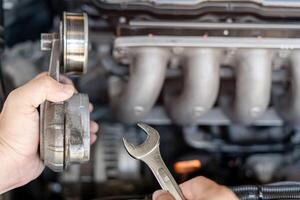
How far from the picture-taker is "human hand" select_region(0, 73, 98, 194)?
0.79 meters

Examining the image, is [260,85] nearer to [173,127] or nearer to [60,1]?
[173,127]

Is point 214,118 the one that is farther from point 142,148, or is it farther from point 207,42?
point 142,148

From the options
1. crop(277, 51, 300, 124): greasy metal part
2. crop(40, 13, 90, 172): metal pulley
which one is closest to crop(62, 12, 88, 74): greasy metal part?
crop(40, 13, 90, 172): metal pulley

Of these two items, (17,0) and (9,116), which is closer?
(9,116)

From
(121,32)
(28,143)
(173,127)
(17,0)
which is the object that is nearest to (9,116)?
(28,143)

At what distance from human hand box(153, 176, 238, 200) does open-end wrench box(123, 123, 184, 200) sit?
1cm

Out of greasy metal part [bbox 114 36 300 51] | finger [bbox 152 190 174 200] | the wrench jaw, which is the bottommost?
finger [bbox 152 190 174 200]

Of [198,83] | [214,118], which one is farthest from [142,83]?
[214,118]

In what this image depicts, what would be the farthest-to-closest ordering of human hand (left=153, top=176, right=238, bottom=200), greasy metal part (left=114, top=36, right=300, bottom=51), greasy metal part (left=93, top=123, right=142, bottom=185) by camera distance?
greasy metal part (left=93, top=123, right=142, bottom=185)
greasy metal part (left=114, top=36, right=300, bottom=51)
human hand (left=153, top=176, right=238, bottom=200)

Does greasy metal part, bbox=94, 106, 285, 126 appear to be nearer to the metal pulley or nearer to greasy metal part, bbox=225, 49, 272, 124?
greasy metal part, bbox=225, 49, 272, 124

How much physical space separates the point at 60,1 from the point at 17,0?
110mm

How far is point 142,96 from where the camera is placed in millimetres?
1069

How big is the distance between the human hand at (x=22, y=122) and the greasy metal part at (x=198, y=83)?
0.28 m

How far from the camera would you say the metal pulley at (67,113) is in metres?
0.80
